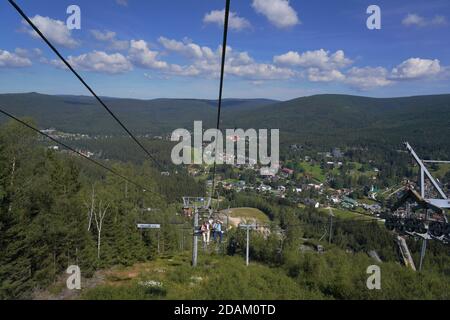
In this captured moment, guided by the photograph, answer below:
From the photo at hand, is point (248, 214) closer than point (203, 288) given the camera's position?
No

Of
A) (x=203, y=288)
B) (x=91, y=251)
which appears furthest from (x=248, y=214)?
(x=203, y=288)

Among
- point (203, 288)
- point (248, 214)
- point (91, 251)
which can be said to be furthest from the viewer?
point (248, 214)

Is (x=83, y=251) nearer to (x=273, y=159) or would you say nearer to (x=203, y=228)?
(x=203, y=228)

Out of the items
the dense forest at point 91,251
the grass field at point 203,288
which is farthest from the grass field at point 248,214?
the grass field at point 203,288

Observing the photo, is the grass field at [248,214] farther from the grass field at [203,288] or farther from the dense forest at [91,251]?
the grass field at [203,288]

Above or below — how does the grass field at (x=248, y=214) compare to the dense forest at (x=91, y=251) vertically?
below

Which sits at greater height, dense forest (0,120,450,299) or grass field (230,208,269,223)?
dense forest (0,120,450,299)

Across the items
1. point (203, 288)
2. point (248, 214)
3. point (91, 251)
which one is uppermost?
point (203, 288)

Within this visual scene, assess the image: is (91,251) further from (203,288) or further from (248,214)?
(248,214)

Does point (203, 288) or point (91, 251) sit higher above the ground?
point (203, 288)

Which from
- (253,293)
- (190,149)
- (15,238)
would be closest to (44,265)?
(15,238)

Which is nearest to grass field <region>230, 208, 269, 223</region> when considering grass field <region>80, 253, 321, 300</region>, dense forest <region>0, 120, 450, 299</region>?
dense forest <region>0, 120, 450, 299</region>

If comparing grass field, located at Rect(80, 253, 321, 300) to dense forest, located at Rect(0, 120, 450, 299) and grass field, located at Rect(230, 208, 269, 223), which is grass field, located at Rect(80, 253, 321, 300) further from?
grass field, located at Rect(230, 208, 269, 223)
